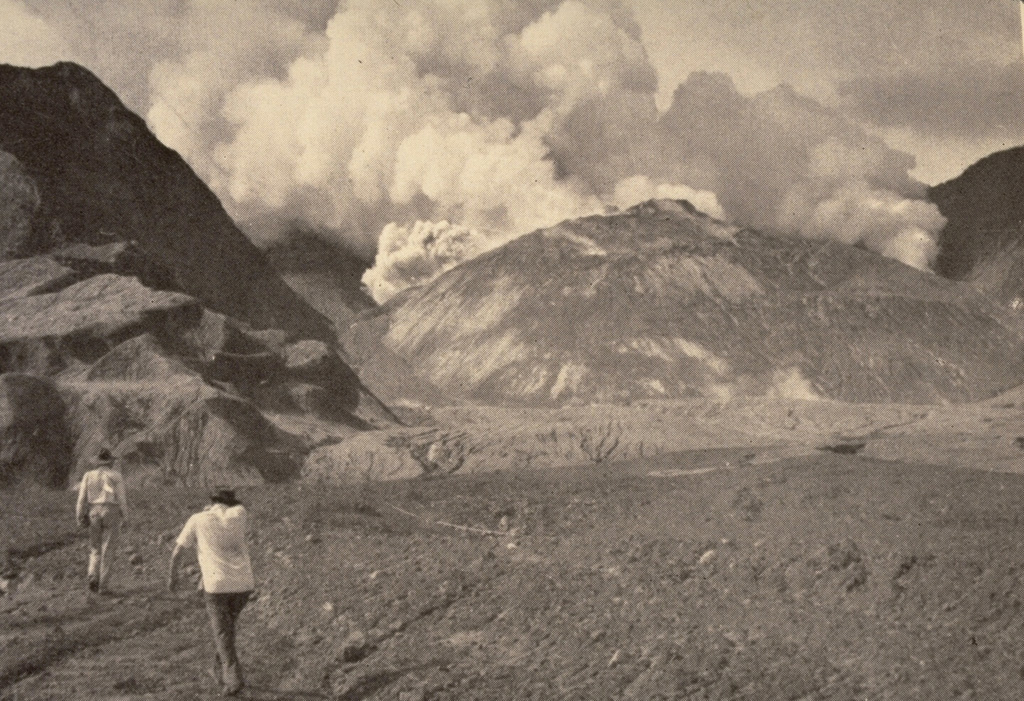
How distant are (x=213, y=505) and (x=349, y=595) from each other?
8.65ft

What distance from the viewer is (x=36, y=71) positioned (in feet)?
180

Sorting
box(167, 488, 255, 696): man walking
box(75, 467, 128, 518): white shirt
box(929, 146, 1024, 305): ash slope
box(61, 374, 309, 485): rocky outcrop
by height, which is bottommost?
box(167, 488, 255, 696): man walking

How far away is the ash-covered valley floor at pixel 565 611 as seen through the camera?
7242mm

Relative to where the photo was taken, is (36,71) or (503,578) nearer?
(503,578)

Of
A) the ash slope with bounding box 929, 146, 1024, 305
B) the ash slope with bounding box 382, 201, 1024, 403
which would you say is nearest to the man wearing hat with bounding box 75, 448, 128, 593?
the ash slope with bounding box 382, 201, 1024, 403

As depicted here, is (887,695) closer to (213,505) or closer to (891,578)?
(891,578)

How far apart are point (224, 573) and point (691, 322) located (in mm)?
84595

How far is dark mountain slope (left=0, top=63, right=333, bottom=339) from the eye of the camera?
4919 centimetres

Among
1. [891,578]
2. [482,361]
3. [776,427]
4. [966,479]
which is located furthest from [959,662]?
[482,361]

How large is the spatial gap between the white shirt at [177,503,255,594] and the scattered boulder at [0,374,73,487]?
2114 centimetres

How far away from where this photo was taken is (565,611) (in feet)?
29.2

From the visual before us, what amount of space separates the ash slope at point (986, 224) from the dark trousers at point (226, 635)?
4568 inches

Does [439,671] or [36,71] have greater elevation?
[36,71]

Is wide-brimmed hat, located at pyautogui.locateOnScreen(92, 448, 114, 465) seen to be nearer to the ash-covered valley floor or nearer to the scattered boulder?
the ash-covered valley floor
